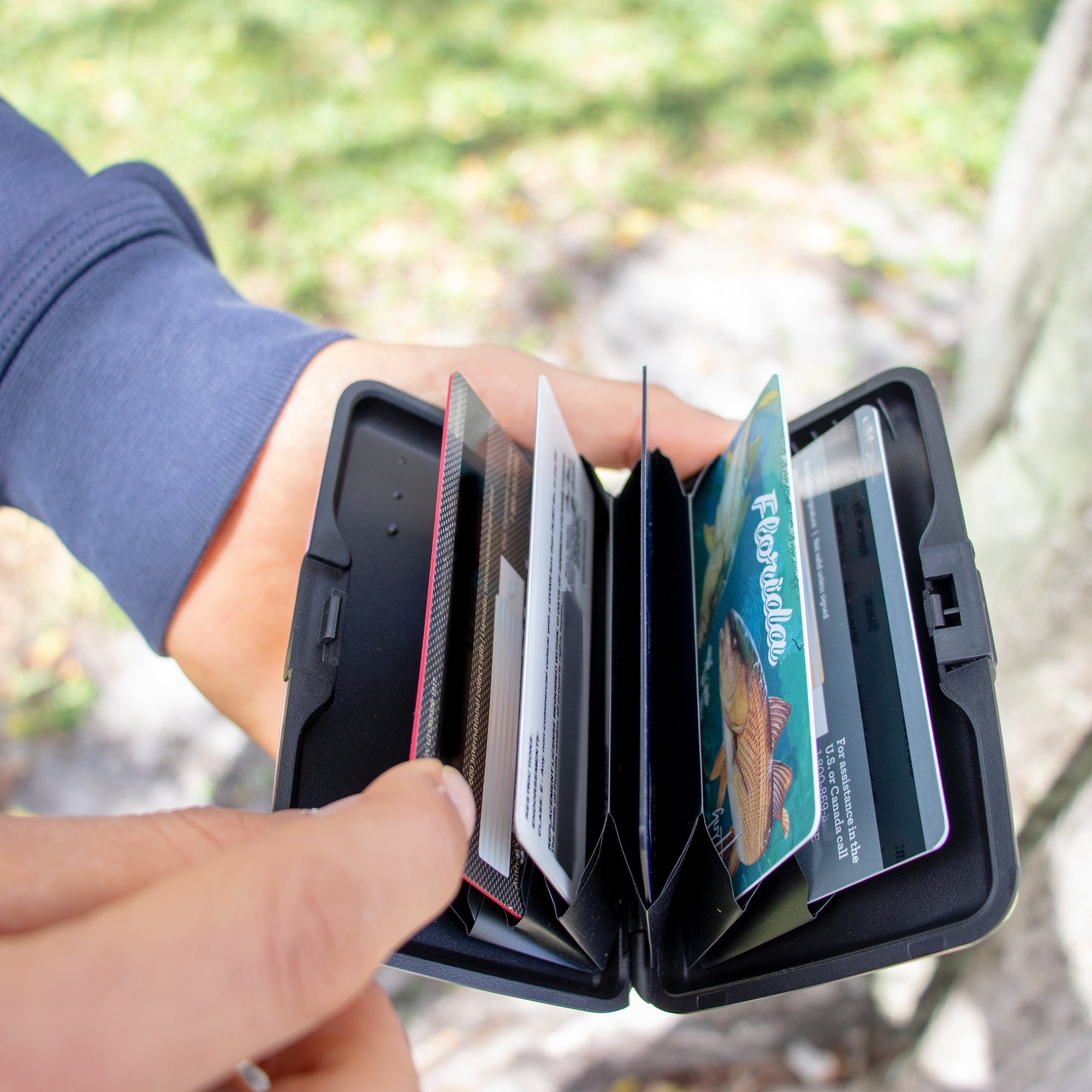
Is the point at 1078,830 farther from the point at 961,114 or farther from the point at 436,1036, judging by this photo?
the point at 961,114

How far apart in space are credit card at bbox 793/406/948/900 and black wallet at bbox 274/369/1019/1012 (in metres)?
0.08

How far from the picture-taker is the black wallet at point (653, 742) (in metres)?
0.96

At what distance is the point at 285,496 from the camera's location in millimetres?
1669

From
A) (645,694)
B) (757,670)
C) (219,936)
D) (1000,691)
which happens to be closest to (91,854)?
(219,936)

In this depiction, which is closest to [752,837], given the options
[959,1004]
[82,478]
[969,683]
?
[969,683]

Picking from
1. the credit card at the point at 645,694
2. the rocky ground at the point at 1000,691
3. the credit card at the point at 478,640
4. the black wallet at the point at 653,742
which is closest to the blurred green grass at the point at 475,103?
the rocky ground at the point at 1000,691

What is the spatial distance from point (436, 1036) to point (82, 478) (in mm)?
1519

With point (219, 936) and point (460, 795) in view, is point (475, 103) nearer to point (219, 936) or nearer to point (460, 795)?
point (460, 795)

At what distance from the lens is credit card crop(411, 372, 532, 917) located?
92 centimetres

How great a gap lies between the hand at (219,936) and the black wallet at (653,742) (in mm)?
221

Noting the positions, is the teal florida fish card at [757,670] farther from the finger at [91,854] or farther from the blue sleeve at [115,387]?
the blue sleeve at [115,387]

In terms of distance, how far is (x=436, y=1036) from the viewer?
197cm

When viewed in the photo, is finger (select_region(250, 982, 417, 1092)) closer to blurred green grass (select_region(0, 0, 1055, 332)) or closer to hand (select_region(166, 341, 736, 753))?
hand (select_region(166, 341, 736, 753))

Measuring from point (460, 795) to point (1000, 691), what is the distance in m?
1.32
